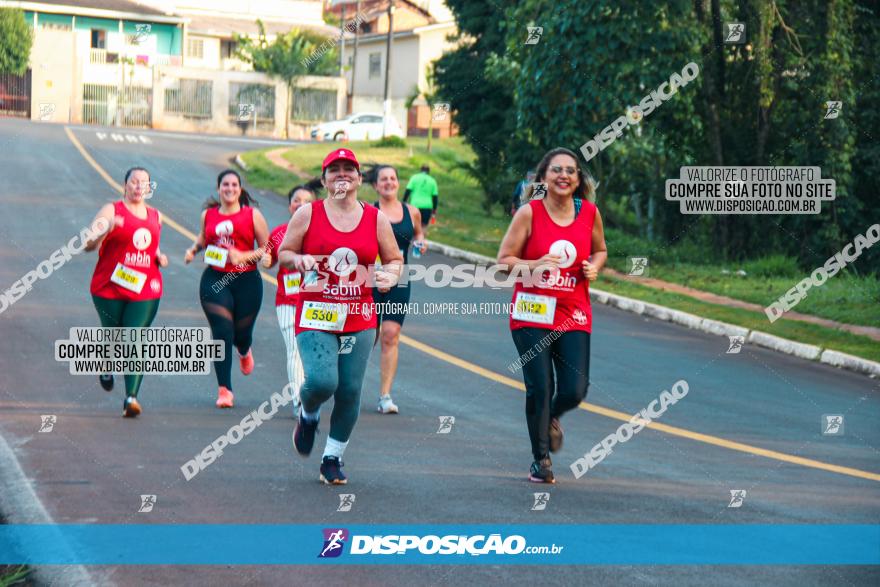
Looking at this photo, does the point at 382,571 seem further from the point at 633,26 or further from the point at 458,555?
the point at 633,26

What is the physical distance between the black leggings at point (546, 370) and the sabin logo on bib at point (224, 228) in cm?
346

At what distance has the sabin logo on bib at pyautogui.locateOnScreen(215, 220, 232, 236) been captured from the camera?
10773 mm

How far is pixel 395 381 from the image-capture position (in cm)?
1255

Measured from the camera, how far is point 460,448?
30.9 ft

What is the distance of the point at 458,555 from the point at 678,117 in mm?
18884

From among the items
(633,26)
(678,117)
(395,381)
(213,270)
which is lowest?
(395,381)

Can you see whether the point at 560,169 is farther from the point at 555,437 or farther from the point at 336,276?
the point at 555,437

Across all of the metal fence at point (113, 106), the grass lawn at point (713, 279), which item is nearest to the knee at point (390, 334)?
the grass lawn at point (713, 279)

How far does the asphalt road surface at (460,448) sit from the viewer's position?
704 cm

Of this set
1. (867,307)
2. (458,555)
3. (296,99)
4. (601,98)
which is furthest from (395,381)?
(296,99)

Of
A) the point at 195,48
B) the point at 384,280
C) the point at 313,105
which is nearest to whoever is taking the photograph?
the point at 384,280

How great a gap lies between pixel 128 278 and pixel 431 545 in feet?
15.6

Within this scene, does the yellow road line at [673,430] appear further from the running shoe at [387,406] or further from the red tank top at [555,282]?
the red tank top at [555,282]

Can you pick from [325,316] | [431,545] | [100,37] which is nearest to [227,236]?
[325,316]
